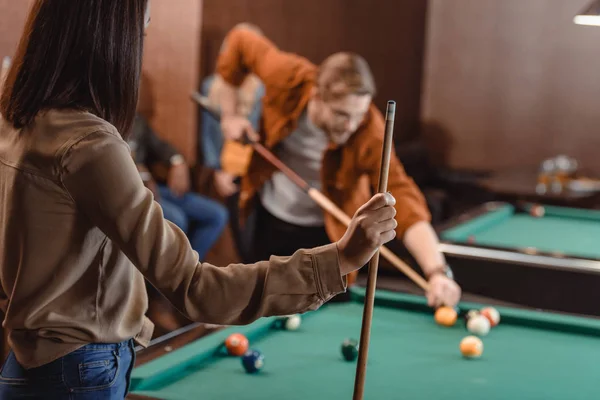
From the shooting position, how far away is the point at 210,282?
106 cm

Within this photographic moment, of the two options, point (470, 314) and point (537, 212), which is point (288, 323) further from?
point (537, 212)

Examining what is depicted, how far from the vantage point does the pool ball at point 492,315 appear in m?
2.18

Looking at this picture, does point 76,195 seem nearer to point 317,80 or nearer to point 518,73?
point 317,80

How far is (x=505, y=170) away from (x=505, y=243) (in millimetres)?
3643

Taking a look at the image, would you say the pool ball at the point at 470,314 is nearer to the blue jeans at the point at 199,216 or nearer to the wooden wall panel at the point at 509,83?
the blue jeans at the point at 199,216

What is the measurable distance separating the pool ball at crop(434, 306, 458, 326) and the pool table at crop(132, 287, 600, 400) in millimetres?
17

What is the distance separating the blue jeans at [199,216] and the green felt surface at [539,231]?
1668mm

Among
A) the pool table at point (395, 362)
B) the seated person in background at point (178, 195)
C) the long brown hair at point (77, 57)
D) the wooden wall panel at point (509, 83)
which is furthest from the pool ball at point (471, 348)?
the wooden wall panel at point (509, 83)

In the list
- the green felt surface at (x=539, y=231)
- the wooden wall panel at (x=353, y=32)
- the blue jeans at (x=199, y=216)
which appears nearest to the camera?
the green felt surface at (x=539, y=231)

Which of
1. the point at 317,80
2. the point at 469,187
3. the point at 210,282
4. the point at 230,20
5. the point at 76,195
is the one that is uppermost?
the point at 230,20

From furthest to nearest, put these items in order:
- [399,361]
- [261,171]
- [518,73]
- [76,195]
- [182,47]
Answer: [518,73] < [182,47] < [261,171] < [399,361] < [76,195]

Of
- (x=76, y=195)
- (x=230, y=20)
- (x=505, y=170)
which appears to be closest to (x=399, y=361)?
(x=76, y=195)

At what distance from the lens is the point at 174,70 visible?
15.2ft

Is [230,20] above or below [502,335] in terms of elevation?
above
